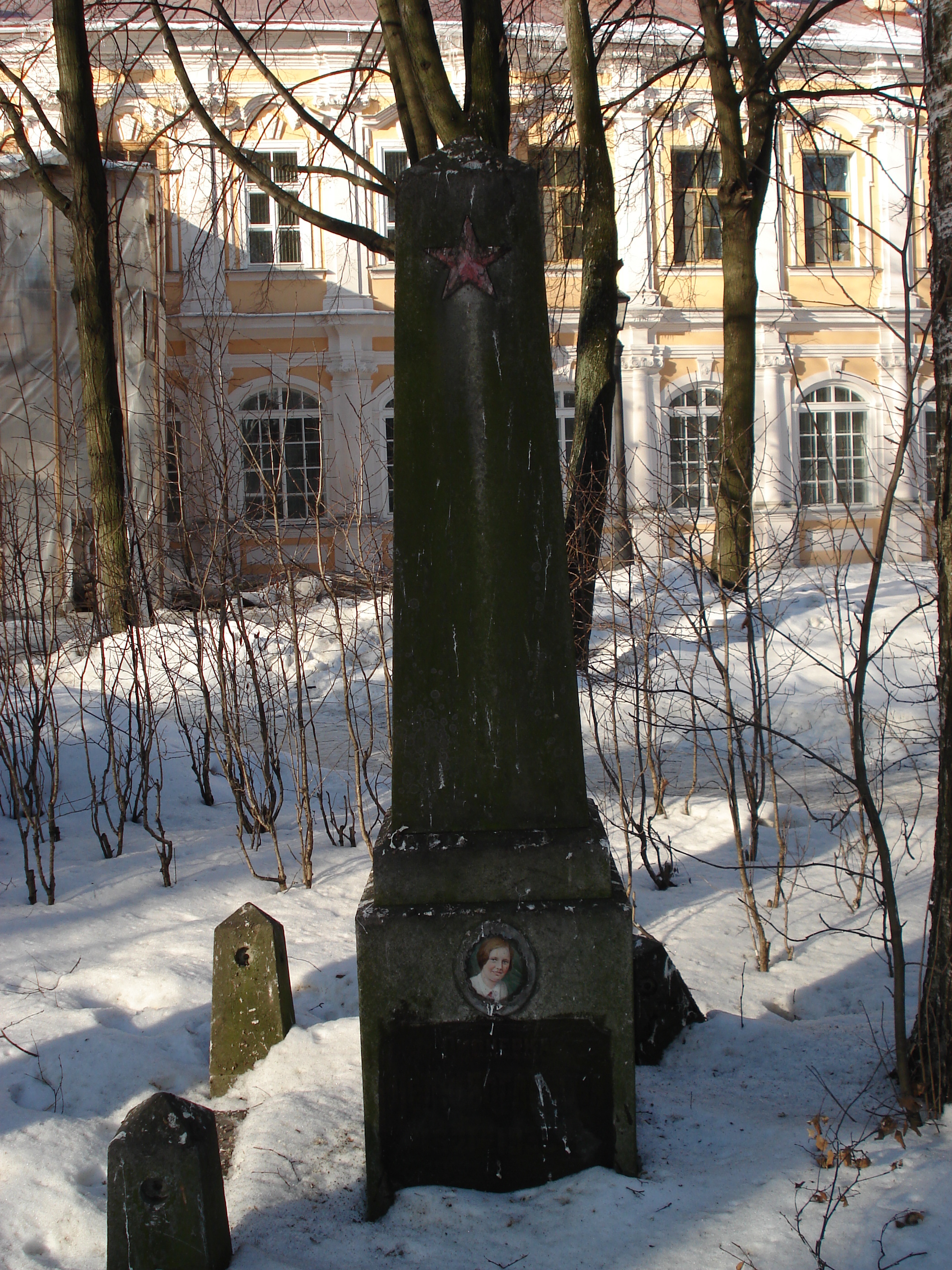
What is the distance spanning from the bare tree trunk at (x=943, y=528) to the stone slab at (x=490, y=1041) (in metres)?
0.90

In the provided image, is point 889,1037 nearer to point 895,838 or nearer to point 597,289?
point 895,838

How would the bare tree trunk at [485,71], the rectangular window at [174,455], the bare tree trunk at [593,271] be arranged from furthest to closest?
the bare tree trunk at [593,271] < the bare tree trunk at [485,71] < the rectangular window at [174,455]

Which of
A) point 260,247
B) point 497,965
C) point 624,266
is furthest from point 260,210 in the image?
point 497,965

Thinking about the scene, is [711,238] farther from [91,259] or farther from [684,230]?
[91,259]

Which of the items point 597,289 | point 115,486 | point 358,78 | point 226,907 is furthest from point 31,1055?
point 358,78

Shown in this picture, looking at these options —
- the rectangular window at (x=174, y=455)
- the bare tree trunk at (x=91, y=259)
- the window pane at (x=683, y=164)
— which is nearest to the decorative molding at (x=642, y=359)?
the window pane at (x=683, y=164)

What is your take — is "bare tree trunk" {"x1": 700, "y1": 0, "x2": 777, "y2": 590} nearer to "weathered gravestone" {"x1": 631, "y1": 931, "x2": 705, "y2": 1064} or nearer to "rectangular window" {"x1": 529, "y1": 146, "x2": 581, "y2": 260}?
"rectangular window" {"x1": 529, "y1": 146, "x2": 581, "y2": 260}

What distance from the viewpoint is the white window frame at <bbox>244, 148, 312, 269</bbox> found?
18328mm

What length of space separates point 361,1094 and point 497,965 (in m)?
0.90

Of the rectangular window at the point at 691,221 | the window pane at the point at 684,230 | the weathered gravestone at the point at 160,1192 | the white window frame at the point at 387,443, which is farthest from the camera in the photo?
the rectangular window at the point at 691,221

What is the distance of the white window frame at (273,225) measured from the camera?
18328mm

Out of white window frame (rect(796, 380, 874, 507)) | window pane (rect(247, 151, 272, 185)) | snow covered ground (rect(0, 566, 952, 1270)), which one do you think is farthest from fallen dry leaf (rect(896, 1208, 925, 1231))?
white window frame (rect(796, 380, 874, 507))

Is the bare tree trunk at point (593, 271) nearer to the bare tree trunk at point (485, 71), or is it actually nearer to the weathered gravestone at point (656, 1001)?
the bare tree trunk at point (485, 71)

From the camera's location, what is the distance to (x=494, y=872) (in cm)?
262
